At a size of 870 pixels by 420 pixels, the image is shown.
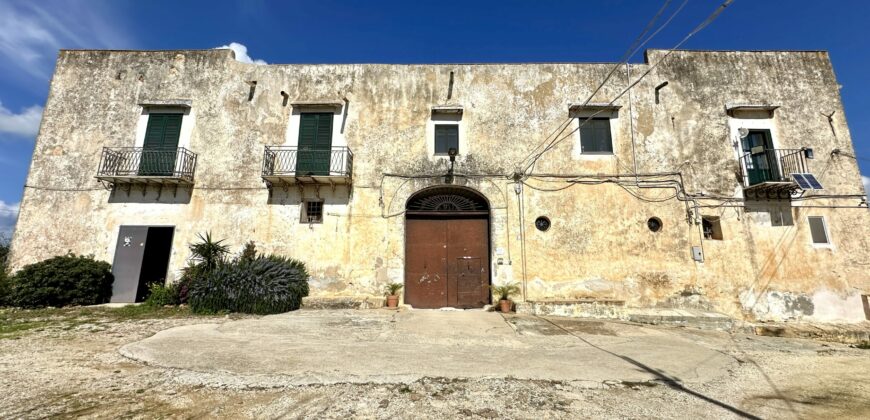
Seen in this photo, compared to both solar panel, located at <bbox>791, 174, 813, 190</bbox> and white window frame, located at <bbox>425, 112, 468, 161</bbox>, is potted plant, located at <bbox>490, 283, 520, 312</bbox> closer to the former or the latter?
white window frame, located at <bbox>425, 112, 468, 161</bbox>

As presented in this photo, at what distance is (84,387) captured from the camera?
15.2 feet

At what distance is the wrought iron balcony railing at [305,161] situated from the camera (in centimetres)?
1217

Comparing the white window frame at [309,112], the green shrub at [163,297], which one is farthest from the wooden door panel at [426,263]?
the green shrub at [163,297]

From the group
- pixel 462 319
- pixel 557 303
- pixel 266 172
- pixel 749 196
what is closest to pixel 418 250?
pixel 462 319

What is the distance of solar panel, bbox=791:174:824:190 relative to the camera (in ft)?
37.1

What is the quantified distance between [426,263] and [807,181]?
11.7 meters

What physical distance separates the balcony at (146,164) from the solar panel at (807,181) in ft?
61.3

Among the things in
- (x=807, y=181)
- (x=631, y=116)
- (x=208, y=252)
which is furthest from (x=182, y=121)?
(x=807, y=181)

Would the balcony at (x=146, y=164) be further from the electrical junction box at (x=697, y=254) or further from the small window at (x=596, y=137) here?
the electrical junction box at (x=697, y=254)

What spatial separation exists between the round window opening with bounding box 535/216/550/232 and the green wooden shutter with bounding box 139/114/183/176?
11.6 m

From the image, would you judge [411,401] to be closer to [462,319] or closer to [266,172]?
[462,319]

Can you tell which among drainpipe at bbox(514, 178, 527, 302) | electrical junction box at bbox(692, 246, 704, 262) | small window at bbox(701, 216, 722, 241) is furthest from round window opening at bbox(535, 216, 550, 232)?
small window at bbox(701, 216, 722, 241)

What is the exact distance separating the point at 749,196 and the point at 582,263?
19.2ft

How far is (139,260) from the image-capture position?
11.8 m
